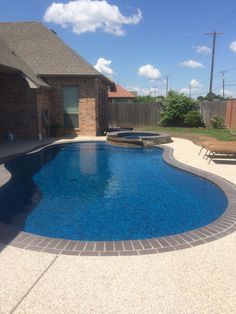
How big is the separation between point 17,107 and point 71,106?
3.25 metres

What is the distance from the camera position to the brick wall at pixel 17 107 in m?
16.1

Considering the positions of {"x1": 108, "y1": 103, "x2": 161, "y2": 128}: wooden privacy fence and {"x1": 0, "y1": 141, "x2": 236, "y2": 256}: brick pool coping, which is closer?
{"x1": 0, "y1": 141, "x2": 236, "y2": 256}: brick pool coping

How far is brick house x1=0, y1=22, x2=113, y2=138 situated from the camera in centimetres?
1627

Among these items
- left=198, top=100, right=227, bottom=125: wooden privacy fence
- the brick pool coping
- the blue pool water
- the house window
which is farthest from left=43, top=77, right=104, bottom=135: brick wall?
the brick pool coping

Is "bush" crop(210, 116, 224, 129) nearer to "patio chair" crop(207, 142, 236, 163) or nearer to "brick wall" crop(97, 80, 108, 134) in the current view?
"brick wall" crop(97, 80, 108, 134)

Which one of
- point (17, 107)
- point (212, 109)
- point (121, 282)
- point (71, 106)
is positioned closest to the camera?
point (121, 282)

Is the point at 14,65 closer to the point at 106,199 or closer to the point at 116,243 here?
the point at 106,199

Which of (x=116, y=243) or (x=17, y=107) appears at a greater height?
(x=17, y=107)

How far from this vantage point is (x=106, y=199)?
295 inches

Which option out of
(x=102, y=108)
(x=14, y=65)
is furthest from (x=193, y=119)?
(x=14, y=65)

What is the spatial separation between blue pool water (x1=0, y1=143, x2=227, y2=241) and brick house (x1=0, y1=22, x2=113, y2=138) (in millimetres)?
5245

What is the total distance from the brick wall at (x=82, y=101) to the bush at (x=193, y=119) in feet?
25.5

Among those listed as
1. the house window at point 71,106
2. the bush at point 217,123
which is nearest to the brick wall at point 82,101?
the house window at point 71,106

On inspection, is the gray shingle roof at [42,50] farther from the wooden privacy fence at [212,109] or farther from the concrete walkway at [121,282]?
the concrete walkway at [121,282]
